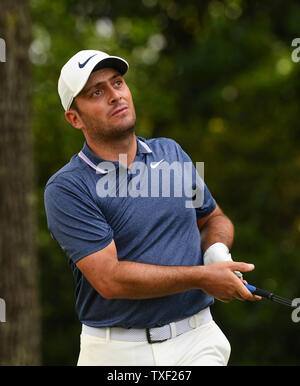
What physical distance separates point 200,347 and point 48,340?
7.90 metres

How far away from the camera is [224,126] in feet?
41.6

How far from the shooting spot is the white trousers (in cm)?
303

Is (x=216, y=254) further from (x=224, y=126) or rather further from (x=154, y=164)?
(x=224, y=126)

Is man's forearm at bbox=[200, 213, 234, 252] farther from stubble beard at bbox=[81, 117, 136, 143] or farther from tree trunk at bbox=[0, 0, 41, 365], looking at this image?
tree trunk at bbox=[0, 0, 41, 365]

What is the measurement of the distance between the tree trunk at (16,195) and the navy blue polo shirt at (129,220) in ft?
9.10

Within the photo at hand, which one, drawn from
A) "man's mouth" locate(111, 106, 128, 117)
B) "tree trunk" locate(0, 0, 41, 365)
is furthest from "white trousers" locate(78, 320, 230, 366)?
"tree trunk" locate(0, 0, 41, 365)

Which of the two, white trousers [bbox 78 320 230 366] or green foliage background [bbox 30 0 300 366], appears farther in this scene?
green foliage background [bbox 30 0 300 366]

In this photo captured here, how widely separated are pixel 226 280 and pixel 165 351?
49 centimetres

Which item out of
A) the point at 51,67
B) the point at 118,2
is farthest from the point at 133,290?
the point at 118,2

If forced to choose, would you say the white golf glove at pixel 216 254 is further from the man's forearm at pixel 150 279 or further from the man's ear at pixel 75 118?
the man's ear at pixel 75 118
